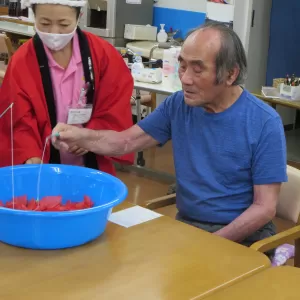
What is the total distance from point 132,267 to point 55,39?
0.98m

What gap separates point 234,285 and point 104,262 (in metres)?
0.33

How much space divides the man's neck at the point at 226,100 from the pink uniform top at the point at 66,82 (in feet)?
1.67

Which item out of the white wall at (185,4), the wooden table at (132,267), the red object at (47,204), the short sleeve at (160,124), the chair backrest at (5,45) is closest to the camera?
the wooden table at (132,267)

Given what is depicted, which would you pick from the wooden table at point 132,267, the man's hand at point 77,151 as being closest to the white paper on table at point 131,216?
the wooden table at point 132,267

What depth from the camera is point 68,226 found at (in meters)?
1.46

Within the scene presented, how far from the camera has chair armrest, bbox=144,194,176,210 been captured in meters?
2.12

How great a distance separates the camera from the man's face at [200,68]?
6.12 ft

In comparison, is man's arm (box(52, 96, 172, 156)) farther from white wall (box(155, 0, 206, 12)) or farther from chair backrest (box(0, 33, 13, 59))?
white wall (box(155, 0, 206, 12))

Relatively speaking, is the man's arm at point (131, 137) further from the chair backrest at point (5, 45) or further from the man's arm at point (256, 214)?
the chair backrest at point (5, 45)

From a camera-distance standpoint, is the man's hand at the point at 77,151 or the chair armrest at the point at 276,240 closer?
the chair armrest at the point at 276,240

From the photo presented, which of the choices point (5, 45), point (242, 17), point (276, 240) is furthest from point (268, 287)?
point (5, 45)

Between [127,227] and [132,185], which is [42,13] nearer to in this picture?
[127,227]

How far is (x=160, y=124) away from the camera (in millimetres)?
2111

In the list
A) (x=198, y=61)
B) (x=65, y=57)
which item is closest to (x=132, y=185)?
(x=65, y=57)
